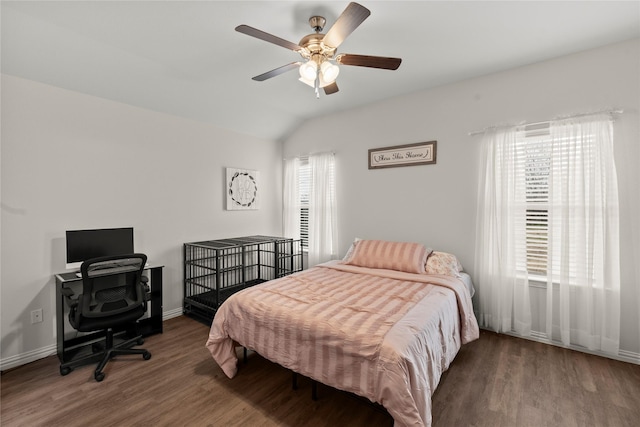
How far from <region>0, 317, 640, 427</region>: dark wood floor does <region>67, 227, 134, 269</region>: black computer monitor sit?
0.94m

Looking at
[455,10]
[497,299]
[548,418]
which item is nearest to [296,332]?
[548,418]

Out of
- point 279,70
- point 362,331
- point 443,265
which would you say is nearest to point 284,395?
point 362,331

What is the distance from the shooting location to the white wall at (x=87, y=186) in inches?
96.0

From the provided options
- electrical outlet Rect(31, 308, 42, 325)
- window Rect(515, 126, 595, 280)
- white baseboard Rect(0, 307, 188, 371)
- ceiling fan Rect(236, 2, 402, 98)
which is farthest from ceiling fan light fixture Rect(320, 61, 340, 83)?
white baseboard Rect(0, 307, 188, 371)

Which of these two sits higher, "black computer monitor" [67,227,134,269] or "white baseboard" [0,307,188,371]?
"black computer monitor" [67,227,134,269]

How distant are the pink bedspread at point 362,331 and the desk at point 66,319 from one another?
1.20 metres

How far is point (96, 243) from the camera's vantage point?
2797 mm

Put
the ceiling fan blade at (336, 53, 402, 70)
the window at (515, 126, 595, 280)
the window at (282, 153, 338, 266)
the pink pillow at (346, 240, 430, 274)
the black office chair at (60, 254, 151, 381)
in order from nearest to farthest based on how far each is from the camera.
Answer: the ceiling fan blade at (336, 53, 402, 70) < the black office chair at (60, 254, 151, 381) < the window at (515, 126, 595, 280) < the pink pillow at (346, 240, 430, 274) < the window at (282, 153, 338, 266)

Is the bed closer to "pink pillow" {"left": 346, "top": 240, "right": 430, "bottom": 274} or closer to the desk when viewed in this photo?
"pink pillow" {"left": 346, "top": 240, "right": 430, "bottom": 274}

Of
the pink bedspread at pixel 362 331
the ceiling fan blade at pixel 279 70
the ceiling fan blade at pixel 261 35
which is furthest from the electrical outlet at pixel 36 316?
the ceiling fan blade at pixel 261 35

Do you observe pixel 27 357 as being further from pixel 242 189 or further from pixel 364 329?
pixel 364 329

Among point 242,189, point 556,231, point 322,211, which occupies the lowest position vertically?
point 556,231

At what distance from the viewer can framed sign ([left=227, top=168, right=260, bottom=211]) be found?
414 centimetres

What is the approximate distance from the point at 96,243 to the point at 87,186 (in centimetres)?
58
